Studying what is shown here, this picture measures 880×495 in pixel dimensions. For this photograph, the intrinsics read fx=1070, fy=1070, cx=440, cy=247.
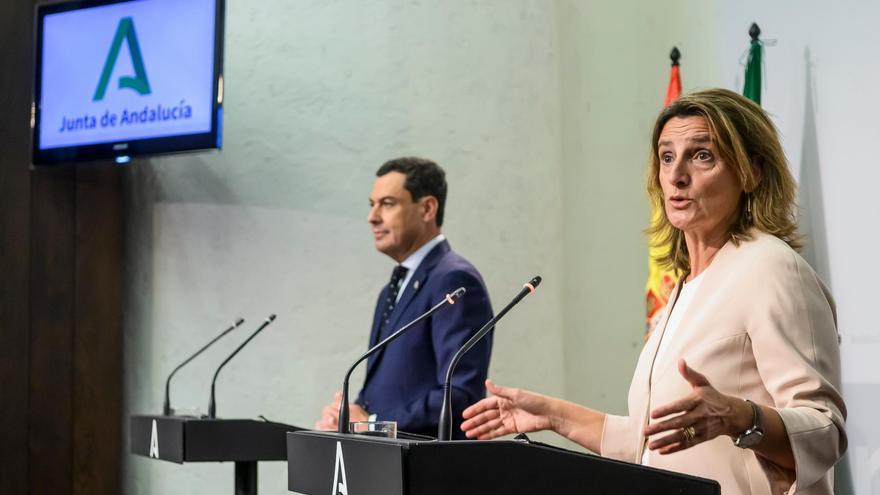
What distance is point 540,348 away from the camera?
5129 millimetres

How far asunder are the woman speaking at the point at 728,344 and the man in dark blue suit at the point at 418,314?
3.77 feet

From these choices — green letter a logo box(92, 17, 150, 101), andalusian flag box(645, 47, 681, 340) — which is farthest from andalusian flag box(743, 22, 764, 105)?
green letter a logo box(92, 17, 150, 101)

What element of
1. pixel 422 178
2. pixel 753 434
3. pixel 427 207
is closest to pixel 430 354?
pixel 427 207

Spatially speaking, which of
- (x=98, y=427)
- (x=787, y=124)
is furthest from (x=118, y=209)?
(x=787, y=124)

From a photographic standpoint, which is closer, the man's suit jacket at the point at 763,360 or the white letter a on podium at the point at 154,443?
the man's suit jacket at the point at 763,360

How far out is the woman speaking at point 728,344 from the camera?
183 centimetres

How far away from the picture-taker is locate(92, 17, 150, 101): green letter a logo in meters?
4.86

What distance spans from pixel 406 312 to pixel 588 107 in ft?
6.55

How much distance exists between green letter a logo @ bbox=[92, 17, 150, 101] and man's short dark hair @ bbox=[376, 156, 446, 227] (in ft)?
4.83

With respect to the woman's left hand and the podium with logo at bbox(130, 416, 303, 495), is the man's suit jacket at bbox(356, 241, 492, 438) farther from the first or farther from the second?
the woman's left hand

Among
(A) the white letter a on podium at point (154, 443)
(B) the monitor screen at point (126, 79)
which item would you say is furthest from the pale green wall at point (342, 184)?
(A) the white letter a on podium at point (154, 443)

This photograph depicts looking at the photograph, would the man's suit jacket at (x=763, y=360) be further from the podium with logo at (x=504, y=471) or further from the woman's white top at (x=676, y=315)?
the podium with logo at (x=504, y=471)

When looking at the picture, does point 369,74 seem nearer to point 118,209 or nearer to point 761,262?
point 118,209

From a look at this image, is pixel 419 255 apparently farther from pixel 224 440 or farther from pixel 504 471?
pixel 504 471
